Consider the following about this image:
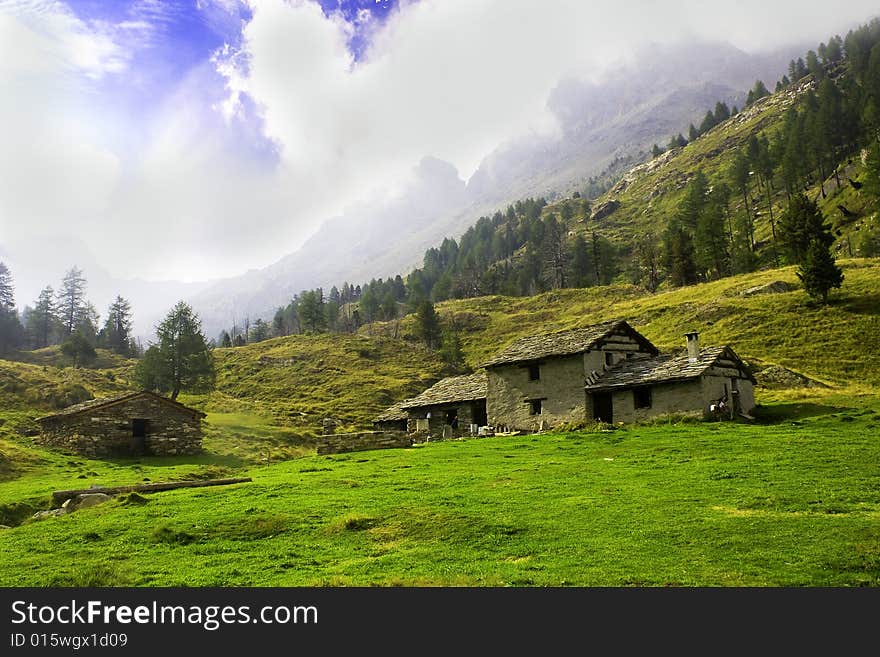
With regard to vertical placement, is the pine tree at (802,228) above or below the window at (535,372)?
above

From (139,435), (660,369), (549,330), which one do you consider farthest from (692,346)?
(549,330)

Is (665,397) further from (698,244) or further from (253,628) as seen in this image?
(698,244)

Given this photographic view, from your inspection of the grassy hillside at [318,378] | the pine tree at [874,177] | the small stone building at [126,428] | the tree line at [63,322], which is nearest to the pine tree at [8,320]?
the tree line at [63,322]

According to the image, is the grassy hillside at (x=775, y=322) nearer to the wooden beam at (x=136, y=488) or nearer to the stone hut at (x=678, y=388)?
the stone hut at (x=678, y=388)

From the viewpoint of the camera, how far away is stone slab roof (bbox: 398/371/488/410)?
50325 mm

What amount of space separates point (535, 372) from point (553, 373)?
149cm

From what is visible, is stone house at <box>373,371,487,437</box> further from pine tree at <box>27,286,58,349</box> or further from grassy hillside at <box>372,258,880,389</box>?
pine tree at <box>27,286,58,349</box>

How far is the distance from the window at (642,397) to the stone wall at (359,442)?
15.0m

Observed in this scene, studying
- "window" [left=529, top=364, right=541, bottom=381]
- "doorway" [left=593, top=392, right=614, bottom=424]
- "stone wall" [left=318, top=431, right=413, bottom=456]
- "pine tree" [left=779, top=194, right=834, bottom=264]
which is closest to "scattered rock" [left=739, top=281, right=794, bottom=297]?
"pine tree" [left=779, top=194, right=834, bottom=264]

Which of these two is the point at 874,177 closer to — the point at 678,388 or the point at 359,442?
the point at 678,388

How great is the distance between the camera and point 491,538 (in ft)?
48.7

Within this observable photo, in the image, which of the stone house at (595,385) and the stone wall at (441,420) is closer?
the stone house at (595,385)

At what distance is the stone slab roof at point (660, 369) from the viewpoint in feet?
123

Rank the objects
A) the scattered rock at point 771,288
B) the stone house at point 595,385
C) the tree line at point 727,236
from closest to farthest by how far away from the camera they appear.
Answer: the stone house at point 595,385 → the scattered rock at point 771,288 → the tree line at point 727,236
